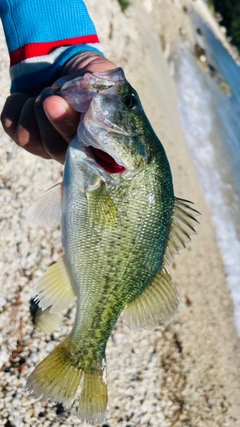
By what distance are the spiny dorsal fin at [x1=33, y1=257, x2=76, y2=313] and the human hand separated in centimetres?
64

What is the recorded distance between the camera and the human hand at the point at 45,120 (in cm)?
212

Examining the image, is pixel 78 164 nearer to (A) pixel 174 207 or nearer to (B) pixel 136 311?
(A) pixel 174 207

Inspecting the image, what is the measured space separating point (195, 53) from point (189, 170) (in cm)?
918

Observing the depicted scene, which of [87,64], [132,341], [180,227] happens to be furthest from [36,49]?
[132,341]

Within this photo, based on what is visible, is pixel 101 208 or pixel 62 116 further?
pixel 101 208

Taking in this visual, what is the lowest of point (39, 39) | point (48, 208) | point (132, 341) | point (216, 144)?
point (132, 341)

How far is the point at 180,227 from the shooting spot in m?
2.34

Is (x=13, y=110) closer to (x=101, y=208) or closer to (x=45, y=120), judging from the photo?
(x=45, y=120)

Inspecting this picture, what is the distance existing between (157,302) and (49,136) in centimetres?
110

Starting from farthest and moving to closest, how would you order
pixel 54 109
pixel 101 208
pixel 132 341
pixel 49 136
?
pixel 132 341
pixel 49 136
pixel 101 208
pixel 54 109

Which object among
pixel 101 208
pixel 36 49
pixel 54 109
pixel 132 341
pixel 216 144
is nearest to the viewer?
pixel 54 109

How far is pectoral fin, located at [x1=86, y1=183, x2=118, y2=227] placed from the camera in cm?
212

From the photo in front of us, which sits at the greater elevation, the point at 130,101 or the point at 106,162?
the point at 130,101

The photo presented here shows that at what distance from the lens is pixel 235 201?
34.2 feet
